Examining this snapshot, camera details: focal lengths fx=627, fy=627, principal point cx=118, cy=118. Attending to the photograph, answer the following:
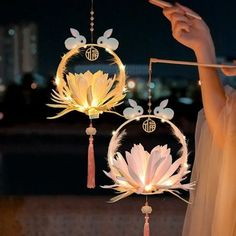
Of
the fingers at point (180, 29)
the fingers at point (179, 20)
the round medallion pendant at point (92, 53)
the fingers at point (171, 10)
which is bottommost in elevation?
the round medallion pendant at point (92, 53)

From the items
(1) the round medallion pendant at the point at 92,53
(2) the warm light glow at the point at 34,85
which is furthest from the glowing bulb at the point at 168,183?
(2) the warm light glow at the point at 34,85

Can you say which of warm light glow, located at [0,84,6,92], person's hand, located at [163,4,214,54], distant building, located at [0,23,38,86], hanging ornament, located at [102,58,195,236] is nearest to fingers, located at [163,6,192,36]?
person's hand, located at [163,4,214,54]

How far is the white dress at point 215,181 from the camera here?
1253 mm

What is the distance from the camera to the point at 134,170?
124cm

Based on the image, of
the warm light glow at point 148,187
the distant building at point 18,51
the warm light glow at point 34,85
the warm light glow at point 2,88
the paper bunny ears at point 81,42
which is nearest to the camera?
the warm light glow at point 148,187

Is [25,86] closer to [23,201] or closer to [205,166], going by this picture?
[23,201]

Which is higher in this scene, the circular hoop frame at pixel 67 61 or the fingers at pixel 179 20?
the fingers at pixel 179 20

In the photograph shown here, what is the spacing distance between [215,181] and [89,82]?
1.16 feet

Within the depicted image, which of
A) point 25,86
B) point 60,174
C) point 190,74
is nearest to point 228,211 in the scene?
point 190,74

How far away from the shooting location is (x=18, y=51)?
339cm

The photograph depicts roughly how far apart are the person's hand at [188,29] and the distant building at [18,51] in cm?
209

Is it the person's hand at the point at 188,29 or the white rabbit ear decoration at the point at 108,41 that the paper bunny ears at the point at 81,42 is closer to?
the white rabbit ear decoration at the point at 108,41

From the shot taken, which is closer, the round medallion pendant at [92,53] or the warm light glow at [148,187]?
the warm light glow at [148,187]

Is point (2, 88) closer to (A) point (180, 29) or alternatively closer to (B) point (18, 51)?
(B) point (18, 51)
